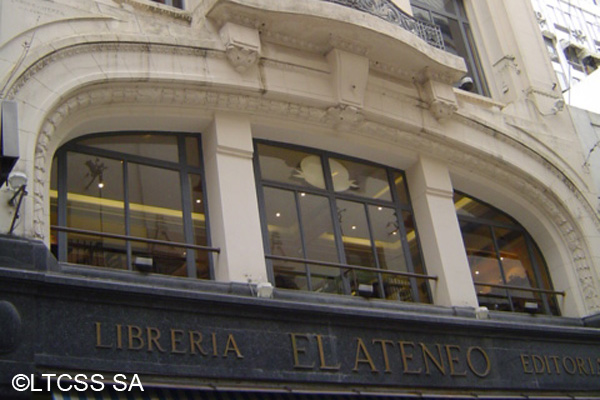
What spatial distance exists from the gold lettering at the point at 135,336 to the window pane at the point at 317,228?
368 cm

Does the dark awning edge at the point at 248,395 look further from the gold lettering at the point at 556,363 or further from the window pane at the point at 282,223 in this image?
the window pane at the point at 282,223

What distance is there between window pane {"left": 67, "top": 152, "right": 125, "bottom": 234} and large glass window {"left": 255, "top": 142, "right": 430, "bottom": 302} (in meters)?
2.24

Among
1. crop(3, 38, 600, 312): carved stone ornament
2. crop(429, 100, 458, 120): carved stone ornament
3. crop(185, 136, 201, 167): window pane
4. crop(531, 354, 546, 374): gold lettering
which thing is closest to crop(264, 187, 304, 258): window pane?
crop(185, 136, 201, 167): window pane

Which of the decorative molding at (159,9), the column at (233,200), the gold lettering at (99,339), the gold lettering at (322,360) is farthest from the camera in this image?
the decorative molding at (159,9)

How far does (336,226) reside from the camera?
12.8 meters

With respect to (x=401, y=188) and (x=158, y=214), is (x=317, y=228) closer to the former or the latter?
(x=401, y=188)

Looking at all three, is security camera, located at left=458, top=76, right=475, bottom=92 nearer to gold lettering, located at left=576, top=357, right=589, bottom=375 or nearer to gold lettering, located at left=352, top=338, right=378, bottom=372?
gold lettering, located at left=576, top=357, right=589, bottom=375

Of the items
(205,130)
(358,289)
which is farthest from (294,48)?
(358,289)

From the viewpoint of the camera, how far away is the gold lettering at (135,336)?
9.08 metres

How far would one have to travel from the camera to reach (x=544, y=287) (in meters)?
15.2

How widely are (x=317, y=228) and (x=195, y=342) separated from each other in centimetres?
368

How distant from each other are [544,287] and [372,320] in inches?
212

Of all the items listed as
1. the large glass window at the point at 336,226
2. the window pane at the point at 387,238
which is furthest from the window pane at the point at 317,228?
the window pane at the point at 387,238

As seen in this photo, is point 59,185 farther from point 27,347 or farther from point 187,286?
point 27,347
